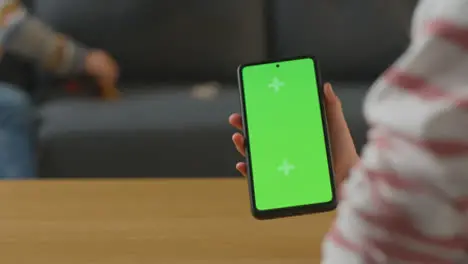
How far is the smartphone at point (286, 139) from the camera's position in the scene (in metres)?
0.78

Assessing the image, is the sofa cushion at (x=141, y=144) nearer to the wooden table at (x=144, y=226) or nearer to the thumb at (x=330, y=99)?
the wooden table at (x=144, y=226)

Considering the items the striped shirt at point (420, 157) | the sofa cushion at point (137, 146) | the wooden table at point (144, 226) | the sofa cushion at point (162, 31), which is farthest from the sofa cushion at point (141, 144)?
the striped shirt at point (420, 157)

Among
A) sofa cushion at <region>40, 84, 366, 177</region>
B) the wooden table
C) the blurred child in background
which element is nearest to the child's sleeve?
the blurred child in background

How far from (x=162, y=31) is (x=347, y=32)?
0.44m

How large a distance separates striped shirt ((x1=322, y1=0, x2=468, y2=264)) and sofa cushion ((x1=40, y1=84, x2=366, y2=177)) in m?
1.26

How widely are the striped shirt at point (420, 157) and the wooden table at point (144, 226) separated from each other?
40cm

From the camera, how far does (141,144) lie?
165 cm

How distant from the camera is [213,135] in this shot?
1657 mm

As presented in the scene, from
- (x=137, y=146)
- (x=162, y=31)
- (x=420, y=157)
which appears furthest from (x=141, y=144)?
(x=420, y=157)

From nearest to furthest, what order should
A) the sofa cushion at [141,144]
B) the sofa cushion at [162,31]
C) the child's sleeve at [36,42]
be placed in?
the sofa cushion at [141,144] → the child's sleeve at [36,42] → the sofa cushion at [162,31]

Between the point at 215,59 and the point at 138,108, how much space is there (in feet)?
0.95

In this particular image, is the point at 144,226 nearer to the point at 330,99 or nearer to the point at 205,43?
the point at 330,99

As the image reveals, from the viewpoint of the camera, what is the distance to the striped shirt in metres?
0.36

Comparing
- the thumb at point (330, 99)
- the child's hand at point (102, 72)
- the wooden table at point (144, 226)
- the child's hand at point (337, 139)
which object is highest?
the child's hand at point (102, 72)
